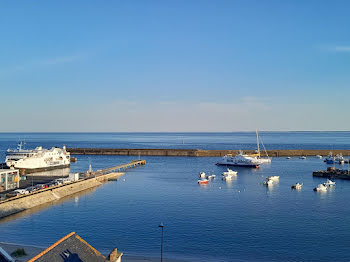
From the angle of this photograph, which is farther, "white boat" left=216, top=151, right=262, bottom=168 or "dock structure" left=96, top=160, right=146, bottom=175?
"white boat" left=216, top=151, right=262, bottom=168

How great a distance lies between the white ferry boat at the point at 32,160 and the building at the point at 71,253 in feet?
252

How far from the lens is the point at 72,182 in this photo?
7006 centimetres

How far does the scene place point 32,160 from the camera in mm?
95188

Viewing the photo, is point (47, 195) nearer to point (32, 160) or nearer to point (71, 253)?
point (71, 253)

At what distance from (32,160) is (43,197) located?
138ft

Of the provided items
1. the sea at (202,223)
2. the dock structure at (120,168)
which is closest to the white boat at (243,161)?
the dock structure at (120,168)

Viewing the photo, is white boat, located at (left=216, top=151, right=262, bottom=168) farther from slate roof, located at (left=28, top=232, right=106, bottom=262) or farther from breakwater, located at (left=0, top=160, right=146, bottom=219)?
slate roof, located at (left=28, top=232, right=106, bottom=262)

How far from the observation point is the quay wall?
157 ft

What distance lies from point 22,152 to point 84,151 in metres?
77.9

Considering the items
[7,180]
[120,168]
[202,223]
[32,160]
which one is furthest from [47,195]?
[120,168]

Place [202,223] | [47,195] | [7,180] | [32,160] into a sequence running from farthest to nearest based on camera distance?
1. [32,160]
2. [7,180]
3. [47,195]
4. [202,223]

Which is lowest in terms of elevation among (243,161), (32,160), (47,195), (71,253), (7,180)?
(47,195)

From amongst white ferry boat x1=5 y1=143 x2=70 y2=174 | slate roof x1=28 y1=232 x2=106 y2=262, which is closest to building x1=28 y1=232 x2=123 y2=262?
slate roof x1=28 y1=232 x2=106 y2=262

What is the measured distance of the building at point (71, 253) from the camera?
65.1ft
